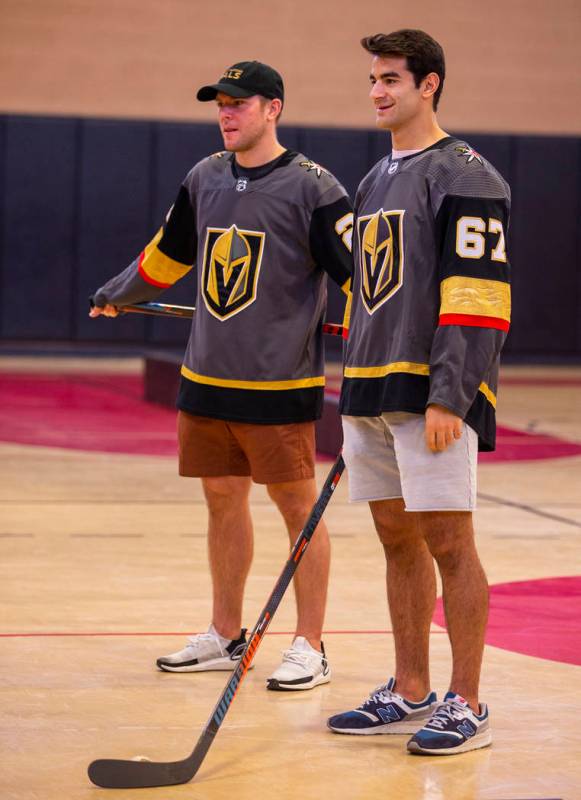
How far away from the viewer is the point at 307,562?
4090mm

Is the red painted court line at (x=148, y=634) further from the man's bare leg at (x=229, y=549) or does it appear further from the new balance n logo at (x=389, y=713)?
the new balance n logo at (x=389, y=713)

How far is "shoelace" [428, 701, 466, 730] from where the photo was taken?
3.32m

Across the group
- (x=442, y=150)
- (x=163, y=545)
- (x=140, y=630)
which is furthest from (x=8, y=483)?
→ (x=442, y=150)

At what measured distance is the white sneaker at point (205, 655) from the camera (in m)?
4.05

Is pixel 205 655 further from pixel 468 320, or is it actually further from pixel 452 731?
pixel 468 320

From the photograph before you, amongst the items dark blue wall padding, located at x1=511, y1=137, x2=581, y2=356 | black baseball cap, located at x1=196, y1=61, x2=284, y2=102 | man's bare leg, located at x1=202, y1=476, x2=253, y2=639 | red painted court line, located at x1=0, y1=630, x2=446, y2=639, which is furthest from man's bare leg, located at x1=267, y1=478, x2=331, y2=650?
dark blue wall padding, located at x1=511, y1=137, x2=581, y2=356

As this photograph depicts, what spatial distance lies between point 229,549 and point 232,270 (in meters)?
0.83

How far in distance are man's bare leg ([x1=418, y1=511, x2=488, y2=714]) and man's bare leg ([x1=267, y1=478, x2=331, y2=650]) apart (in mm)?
770

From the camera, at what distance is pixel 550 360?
57.3 feet

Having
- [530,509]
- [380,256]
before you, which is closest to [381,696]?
[380,256]

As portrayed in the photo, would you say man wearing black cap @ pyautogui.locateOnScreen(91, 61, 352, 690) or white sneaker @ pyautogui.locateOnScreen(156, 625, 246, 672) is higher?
man wearing black cap @ pyautogui.locateOnScreen(91, 61, 352, 690)

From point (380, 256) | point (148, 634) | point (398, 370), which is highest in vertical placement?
point (380, 256)

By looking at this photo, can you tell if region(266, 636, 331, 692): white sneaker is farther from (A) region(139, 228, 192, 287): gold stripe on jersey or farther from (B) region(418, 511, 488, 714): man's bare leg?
(A) region(139, 228, 192, 287): gold stripe on jersey

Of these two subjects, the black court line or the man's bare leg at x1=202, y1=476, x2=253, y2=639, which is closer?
the man's bare leg at x1=202, y1=476, x2=253, y2=639
